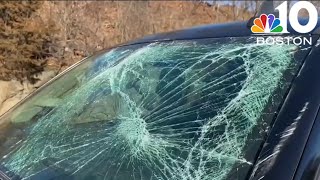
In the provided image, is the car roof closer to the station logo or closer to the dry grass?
the station logo

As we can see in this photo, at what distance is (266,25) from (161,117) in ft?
2.13

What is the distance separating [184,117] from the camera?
1718 mm

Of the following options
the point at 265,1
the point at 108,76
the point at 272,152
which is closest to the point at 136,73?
the point at 108,76

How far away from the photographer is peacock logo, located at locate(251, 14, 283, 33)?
1943mm

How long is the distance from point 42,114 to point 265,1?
47.7 inches

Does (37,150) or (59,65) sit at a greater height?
(37,150)

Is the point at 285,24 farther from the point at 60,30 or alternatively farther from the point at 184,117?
the point at 60,30

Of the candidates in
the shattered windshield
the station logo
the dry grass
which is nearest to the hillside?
the dry grass

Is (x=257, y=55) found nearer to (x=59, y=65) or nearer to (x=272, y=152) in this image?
(x=272, y=152)

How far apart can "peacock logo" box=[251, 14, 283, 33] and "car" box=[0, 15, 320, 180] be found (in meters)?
0.04

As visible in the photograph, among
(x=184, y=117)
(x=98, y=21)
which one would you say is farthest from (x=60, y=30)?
(x=184, y=117)

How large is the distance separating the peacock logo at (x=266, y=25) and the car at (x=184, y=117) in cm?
4

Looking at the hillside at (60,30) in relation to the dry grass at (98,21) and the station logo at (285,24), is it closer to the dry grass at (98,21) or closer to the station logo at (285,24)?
the dry grass at (98,21)

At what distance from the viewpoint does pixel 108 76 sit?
2244 millimetres
